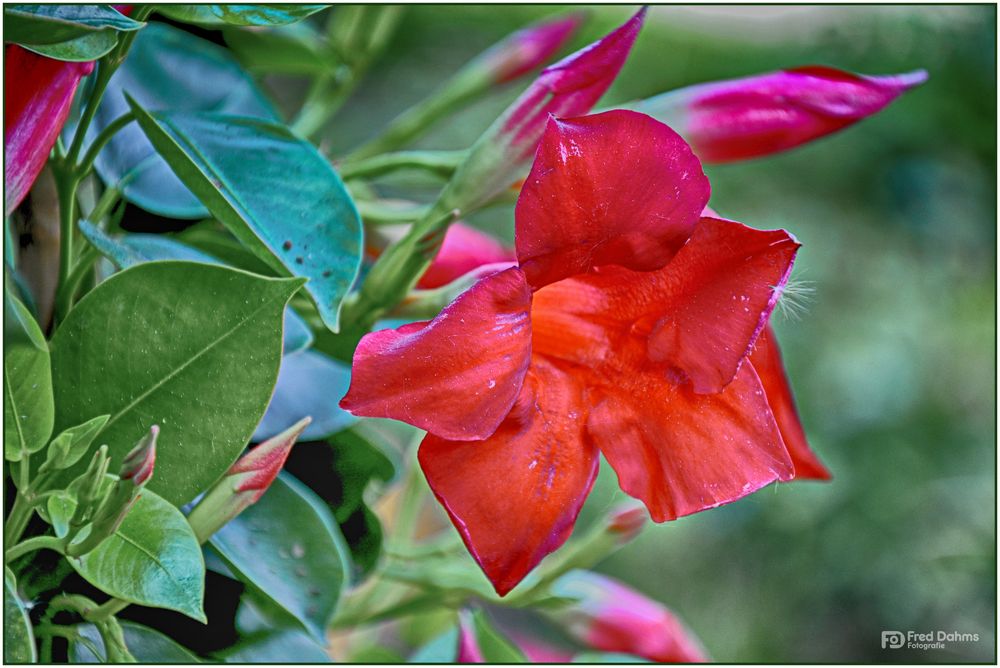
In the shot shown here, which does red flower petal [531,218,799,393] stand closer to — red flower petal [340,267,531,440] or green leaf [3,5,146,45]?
red flower petal [340,267,531,440]

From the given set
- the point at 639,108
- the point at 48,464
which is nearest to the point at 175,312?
the point at 48,464

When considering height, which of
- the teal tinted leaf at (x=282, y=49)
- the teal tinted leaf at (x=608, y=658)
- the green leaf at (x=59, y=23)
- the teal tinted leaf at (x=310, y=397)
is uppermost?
the green leaf at (x=59, y=23)

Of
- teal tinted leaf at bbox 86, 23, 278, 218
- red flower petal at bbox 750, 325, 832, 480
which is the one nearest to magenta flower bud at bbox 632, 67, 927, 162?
red flower petal at bbox 750, 325, 832, 480

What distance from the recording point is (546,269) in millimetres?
254

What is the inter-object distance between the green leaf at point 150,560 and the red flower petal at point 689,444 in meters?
0.11

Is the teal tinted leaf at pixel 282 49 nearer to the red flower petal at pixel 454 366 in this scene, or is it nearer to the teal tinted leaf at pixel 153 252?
the teal tinted leaf at pixel 153 252

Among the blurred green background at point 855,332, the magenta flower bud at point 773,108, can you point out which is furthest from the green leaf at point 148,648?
the blurred green background at point 855,332

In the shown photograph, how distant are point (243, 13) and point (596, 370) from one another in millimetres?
150

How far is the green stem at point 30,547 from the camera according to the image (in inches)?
9.9

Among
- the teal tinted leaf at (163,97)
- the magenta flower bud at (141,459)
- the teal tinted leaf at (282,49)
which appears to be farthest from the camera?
the teal tinted leaf at (282,49)

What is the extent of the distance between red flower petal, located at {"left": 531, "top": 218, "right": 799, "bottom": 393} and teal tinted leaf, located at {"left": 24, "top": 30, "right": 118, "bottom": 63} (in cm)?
14

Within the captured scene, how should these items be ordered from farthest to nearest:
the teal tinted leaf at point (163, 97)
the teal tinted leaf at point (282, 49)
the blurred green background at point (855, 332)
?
the blurred green background at point (855, 332), the teal tinted leaf at point (282, 49), the teal tinted leaf at point (163, 97)

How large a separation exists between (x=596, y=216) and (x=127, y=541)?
5.9 inches

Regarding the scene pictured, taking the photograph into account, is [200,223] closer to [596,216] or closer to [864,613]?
[596,216]
